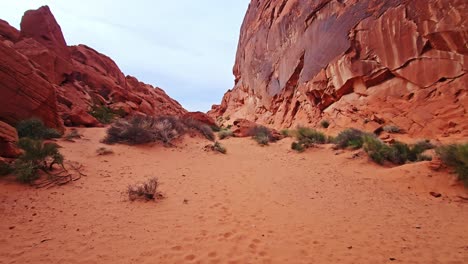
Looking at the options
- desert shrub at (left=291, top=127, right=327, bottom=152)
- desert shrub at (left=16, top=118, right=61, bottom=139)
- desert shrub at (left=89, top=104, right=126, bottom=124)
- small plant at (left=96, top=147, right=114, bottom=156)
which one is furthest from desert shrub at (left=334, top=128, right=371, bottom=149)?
desert shrub at (left=89, top=104, right=126, bottom=124)

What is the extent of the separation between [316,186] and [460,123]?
26.2ft

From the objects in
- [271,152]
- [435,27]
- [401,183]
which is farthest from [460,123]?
[271,152]

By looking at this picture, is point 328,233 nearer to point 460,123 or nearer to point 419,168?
point 419,168

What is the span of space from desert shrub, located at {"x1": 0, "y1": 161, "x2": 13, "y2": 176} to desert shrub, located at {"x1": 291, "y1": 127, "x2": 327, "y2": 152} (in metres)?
9.65

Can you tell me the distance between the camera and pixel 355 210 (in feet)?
16.0

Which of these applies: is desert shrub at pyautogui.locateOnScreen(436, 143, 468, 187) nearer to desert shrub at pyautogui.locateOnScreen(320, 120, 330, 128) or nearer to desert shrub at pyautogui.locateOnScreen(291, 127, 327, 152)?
desert shrub at pyautogui.locateOnScreen(291, 127, 327, 152)

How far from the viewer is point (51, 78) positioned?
1772 centimetres

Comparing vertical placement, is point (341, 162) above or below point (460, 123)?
below

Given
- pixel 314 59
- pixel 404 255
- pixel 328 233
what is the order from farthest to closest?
pixel 314 59, pixel 328 233, pixel 404 255

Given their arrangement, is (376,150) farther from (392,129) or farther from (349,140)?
(392,129)

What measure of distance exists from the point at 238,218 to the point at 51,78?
773 inches

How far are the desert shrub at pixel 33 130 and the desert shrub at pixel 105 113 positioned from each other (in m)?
7.45

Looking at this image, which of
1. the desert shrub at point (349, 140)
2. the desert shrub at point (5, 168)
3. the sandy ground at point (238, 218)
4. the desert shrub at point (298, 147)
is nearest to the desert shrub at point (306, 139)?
the desert shrub at point (298, 147)

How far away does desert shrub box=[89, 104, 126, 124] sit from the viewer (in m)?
17.0
